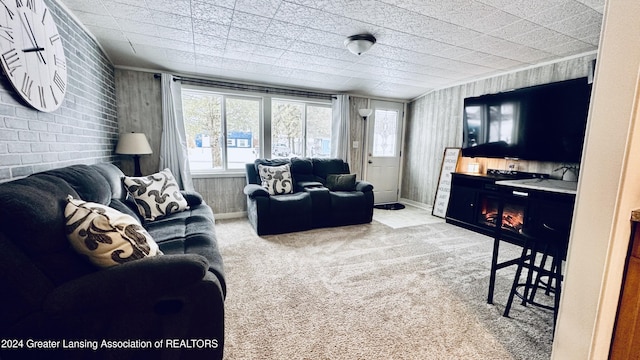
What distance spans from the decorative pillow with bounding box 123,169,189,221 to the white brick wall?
0.48 meters

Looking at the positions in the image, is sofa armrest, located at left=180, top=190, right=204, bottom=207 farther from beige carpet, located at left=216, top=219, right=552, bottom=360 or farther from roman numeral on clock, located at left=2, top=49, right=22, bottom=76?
roman numeral on clock, located at left=2, top=49, right=22, bottom=76

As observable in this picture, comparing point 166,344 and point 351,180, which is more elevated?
point 351,180

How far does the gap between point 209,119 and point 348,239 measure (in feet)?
9.29

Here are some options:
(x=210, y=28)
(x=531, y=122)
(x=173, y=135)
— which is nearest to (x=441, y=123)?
(x=531, y=122)

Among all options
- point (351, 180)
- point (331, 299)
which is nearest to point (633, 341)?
point (331, 299)

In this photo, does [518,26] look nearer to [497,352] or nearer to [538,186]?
[538,186]

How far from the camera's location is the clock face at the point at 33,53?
4.27 feet

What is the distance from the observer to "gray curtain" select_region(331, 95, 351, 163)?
470cm

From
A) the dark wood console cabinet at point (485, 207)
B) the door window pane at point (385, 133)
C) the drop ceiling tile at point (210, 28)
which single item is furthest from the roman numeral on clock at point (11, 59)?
the door window pane at point (385, 133)

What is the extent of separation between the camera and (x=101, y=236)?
106cm

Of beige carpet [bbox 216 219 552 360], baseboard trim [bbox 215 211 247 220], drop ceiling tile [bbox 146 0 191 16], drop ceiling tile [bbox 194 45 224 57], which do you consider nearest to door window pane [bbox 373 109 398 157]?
beige carpet [bbox 216 219 552 360]

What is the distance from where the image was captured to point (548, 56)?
2949 mm

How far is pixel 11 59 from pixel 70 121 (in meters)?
0.86

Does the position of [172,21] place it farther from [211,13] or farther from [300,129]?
[300,129]
